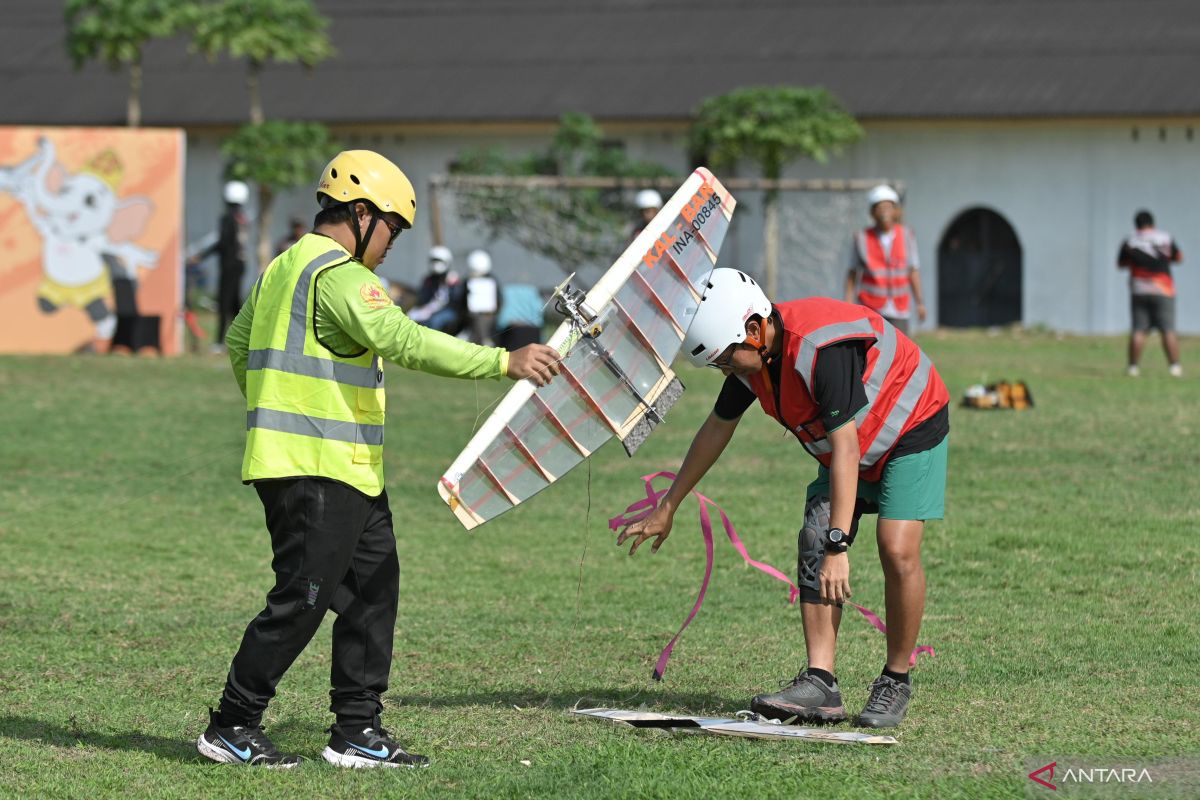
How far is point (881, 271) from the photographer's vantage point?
1655 centimetres

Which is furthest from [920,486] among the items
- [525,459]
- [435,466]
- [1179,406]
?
[1179,406]

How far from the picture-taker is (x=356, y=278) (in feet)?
18.6

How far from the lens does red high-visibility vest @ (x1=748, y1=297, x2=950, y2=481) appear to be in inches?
240

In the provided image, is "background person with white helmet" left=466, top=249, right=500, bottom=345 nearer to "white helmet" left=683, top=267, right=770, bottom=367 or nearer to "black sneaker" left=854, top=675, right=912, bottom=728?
"black sneaker" left=854, top=675, right=912, bottom=728

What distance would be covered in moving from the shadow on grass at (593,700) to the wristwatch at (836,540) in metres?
0.99

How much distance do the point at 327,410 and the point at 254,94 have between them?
101 feet

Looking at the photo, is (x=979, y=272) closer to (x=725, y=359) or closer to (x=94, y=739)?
(x=725, y=359)

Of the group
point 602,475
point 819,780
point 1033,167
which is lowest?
point 819,780

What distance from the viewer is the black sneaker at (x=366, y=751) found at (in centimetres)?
595

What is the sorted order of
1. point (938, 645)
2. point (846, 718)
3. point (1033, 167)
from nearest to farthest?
point (846, 718)
point (938, 645)
point (1033, 167)

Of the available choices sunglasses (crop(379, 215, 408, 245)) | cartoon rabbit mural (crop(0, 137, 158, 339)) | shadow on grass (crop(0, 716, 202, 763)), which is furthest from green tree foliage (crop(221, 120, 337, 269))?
sunglasses (crop(379, 215, 408, 245))

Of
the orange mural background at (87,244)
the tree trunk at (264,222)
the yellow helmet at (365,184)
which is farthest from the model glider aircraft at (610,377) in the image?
the tree trunk at (264,222)

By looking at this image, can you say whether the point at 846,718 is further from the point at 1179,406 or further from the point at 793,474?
the point at 1179,406

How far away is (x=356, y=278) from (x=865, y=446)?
197cm
